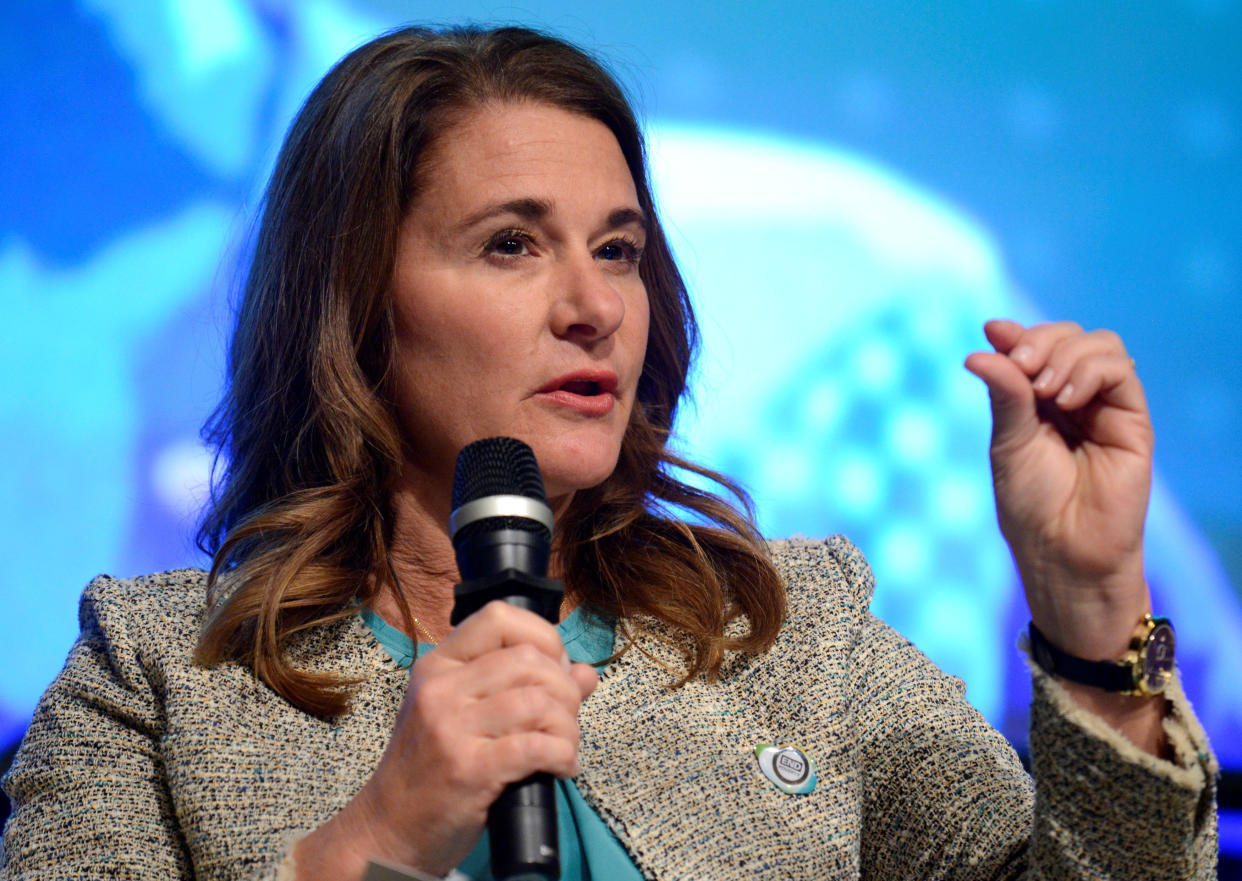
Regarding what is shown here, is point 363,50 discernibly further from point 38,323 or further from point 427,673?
point 427,673

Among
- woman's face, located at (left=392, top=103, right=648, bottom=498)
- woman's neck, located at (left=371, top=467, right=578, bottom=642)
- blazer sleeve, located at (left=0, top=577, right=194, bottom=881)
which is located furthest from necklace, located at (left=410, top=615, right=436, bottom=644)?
blazer sleeve, located at (left=0, top=577, right=194, bottom=881)

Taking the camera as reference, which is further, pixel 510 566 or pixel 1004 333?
pixel 1004 333

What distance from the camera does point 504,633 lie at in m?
0.93

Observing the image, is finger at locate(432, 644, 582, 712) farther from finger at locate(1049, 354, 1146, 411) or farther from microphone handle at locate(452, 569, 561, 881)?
finger at locate(1049, 354, 1146, 411)

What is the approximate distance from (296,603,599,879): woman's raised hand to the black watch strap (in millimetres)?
499

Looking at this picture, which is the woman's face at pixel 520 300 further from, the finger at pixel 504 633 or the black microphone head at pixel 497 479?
the finger at pixel 504 633

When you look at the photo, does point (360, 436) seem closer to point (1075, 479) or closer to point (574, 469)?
point (574, 469)

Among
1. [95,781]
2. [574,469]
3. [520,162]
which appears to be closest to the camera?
[95,781]

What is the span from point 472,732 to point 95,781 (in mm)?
680

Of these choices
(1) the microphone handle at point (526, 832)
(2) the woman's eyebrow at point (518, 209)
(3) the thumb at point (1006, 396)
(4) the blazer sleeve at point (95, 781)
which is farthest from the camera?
(2) the woman's eyebrow at point (518, 209)

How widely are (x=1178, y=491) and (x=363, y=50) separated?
174 cm

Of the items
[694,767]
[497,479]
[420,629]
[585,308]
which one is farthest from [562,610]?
[497,479]

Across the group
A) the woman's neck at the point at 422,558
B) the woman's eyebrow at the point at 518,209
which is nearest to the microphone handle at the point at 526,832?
the woman's neck at the point at 422,558

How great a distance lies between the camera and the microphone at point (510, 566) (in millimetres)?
866
